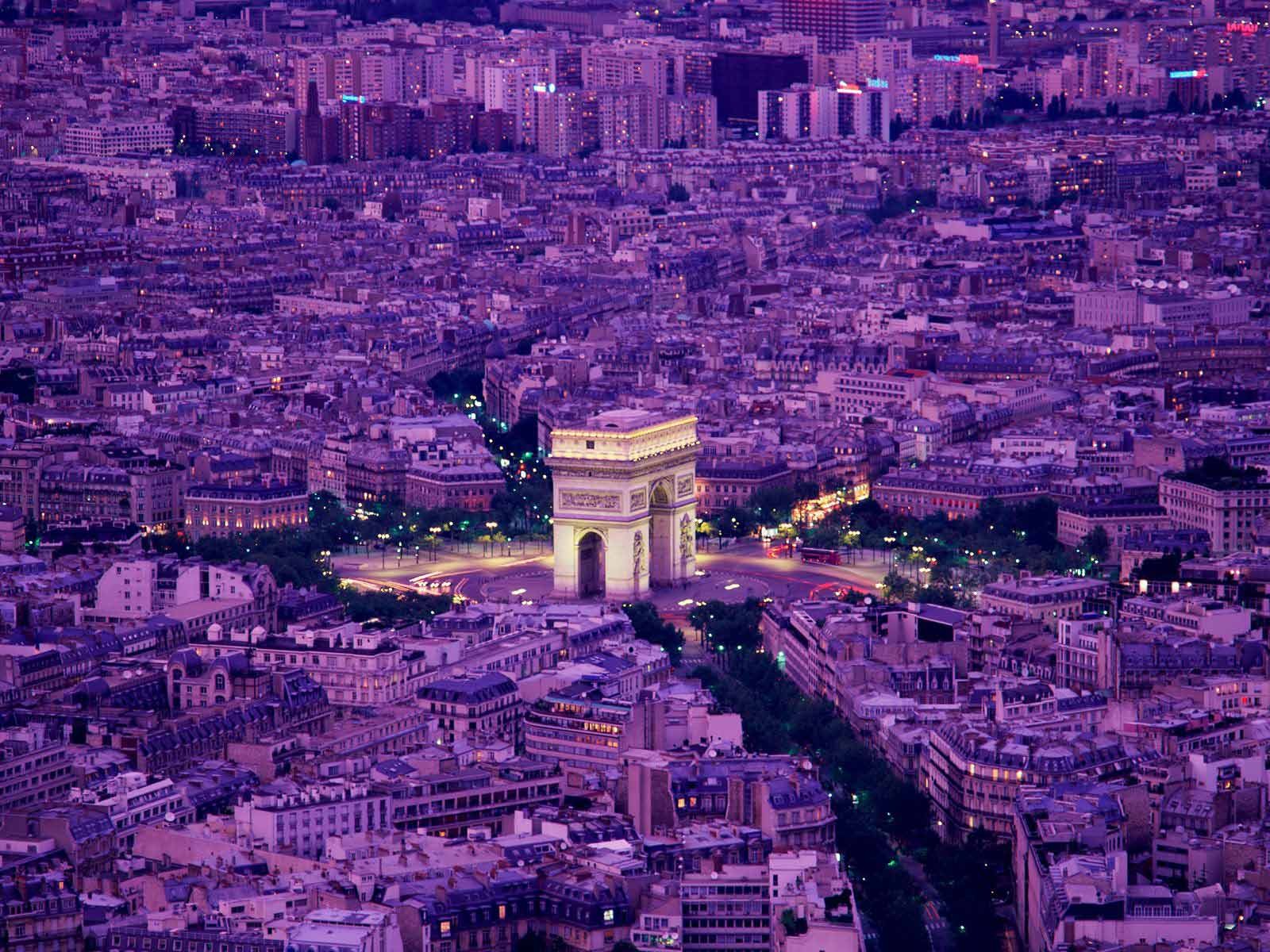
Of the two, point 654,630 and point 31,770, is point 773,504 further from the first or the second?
point 31,770

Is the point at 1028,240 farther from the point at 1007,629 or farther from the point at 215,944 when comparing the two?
the point at 215,944

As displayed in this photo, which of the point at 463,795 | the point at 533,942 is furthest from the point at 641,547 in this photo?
the point at 533,942

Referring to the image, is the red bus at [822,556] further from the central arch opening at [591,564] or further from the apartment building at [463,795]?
the apartment building at [463,795]

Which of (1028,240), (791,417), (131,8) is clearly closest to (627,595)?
(791,417)

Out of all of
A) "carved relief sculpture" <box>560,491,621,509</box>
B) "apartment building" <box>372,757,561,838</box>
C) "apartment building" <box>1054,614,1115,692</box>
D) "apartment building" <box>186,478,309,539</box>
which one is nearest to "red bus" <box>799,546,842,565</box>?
"carved relief sculpture" <box>560,491,621,509</box>

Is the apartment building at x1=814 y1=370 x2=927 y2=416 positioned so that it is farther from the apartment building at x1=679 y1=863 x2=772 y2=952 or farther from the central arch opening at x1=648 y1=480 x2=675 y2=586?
the apartment building at x1=679 y1=863 x2=772 y2=952

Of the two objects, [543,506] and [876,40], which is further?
[876,40]
